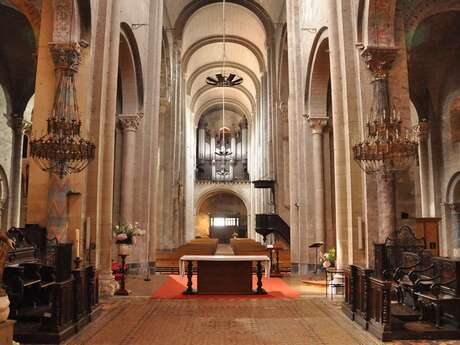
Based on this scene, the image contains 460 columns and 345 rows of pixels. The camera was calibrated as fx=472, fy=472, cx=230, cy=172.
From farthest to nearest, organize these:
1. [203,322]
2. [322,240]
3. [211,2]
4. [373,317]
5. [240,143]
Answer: [240,143] < [211,2] < [322,240] < [203,322] < [373,317]

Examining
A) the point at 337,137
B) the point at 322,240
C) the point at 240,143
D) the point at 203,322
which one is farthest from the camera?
Result: the point at 240,143

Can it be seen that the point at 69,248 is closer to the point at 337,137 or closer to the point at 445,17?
the point at 337,137

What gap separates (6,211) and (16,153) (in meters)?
2.32

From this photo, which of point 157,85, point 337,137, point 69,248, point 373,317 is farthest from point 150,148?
point 373,317

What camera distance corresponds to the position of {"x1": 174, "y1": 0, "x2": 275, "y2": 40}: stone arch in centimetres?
2609

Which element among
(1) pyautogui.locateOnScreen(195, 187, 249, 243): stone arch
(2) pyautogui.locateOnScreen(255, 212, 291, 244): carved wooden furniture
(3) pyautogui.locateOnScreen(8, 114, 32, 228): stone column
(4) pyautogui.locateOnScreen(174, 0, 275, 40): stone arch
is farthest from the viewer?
(1) pyautogui.locateOnScreen(195, 187, 249, 243): stone arch

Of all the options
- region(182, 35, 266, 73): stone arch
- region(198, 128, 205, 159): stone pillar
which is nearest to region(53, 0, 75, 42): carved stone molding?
region(182, 35, 266, 73): stone arch

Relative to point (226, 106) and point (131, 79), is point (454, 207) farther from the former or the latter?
point (226, 106)

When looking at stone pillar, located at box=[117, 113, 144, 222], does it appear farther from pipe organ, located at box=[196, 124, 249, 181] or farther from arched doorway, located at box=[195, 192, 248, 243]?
pipe organ, located at box=[196, 124, 249, 181]

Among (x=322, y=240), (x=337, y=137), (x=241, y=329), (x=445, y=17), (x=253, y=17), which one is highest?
(x=253, y=17)

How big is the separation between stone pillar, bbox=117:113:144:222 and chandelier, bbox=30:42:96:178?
5305 millimetres

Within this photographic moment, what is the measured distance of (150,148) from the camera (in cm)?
1591

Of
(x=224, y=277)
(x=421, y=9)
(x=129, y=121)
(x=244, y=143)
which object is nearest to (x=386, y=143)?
(x=224, y=277)

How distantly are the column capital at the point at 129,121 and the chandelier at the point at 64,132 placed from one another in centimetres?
603
